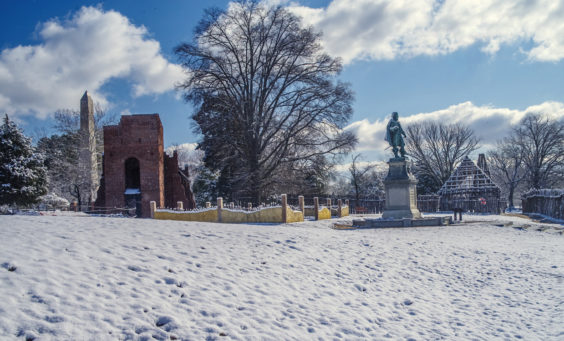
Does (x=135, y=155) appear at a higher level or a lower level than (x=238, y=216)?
higher

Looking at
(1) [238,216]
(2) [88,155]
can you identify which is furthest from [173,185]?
(1) [238,216]

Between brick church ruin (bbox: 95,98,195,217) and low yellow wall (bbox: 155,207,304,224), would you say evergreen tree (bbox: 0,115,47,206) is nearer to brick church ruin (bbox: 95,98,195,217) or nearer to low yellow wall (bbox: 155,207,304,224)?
brick church ruin (bbox: 95,98,195,217)

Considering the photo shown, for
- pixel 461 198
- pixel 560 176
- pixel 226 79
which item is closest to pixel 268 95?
pixel 226 79

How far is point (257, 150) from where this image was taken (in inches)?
981

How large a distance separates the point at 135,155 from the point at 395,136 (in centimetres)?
1855

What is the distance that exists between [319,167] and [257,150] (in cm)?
444

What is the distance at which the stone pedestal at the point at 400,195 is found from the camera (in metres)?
17.0

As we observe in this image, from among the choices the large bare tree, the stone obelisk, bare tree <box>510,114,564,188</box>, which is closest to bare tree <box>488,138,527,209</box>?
bare tree <box>510,114,564,188</box>

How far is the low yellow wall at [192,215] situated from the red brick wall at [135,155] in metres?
9.67

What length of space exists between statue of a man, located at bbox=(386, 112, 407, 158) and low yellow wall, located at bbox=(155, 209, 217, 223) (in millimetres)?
9262

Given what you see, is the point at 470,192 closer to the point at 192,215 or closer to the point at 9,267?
the point at 192,215

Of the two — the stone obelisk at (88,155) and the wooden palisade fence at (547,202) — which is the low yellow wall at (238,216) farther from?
the stone obelisk at (88,155)

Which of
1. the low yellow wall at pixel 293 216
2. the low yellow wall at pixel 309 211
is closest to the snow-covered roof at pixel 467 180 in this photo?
the low yellow wall at pixel 309 211

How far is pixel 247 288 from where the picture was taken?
212 inches
